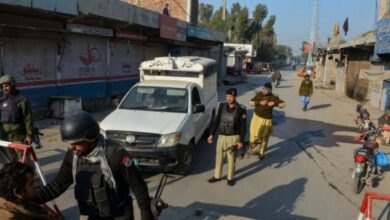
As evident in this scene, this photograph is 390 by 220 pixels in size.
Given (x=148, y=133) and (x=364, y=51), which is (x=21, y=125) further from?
(x=364, y=51)

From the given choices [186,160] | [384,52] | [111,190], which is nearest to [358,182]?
[186,160]

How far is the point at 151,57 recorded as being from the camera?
23.7 meters

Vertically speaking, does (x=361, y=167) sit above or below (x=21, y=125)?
below

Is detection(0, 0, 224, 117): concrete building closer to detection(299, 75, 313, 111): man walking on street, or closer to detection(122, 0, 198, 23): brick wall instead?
detection(299, 75, 313, 111): man walking on street

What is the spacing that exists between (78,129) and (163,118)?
5220 mm

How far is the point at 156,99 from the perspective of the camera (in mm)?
8805

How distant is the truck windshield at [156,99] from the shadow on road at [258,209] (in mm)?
2572

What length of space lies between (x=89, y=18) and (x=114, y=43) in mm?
2885

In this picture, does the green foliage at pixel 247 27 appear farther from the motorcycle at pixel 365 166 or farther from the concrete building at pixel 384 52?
the motorcycle at pixel 365 166

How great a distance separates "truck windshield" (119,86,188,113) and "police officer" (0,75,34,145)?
8.88 feet

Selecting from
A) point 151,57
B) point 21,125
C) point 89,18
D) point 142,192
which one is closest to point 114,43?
point 89,18

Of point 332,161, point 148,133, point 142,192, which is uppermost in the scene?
point 142,192

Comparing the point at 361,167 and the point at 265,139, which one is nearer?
the point at 361,167

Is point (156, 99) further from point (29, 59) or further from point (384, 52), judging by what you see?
point (384, 52)
